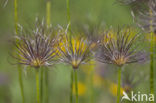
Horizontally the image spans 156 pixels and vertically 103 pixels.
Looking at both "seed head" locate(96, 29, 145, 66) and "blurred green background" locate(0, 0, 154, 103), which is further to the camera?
"blurred green background" locate(0, 0, 154, 103)

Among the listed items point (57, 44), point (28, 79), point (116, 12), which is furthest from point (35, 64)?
point (116, 12)

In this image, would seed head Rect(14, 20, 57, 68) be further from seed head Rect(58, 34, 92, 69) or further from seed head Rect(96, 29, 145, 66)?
seed head Rect(96, 29, 145, 66)

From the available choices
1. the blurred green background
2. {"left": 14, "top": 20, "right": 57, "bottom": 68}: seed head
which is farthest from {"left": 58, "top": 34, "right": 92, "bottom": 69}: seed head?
the blurred green background

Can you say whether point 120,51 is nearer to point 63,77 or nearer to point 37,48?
point 37,48

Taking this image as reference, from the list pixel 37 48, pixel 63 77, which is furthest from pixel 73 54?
pixel 63 77

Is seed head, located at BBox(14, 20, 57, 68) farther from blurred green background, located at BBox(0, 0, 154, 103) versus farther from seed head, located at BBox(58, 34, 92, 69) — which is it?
blurred green background, located at BBox(0, 0, 154, 103)

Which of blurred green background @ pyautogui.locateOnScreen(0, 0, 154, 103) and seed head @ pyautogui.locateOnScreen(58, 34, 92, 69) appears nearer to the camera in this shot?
seed head @ pyautogui.locateOnScreen(58, 34, 92, 69)

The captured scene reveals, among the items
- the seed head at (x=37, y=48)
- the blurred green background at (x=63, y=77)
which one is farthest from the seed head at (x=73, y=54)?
the blurred green background at (x=63, y=77)

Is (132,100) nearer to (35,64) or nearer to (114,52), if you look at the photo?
(114,52)

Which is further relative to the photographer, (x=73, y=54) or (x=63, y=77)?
(x=63, y=77)

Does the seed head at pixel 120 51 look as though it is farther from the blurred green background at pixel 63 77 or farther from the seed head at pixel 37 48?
the blurred green background at pixel 63 77

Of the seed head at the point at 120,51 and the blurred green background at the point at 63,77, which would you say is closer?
the seed head at the point at 120,51
